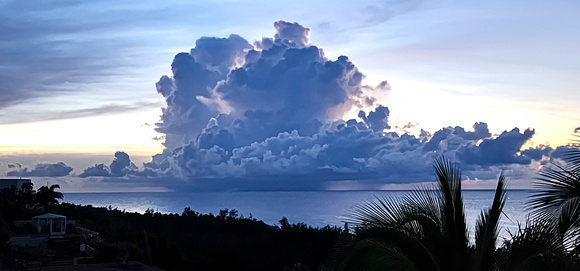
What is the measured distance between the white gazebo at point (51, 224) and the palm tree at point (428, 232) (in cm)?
3278

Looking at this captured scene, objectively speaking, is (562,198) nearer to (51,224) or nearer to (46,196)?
(51,224)

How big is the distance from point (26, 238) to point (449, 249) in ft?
107

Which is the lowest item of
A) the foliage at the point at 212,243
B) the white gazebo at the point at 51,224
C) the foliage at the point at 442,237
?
the foliage at the point at 212,243

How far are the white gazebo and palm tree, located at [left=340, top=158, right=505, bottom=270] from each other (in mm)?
32784

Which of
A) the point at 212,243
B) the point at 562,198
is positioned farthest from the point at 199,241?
the point at 562,198

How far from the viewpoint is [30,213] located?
5094 cm

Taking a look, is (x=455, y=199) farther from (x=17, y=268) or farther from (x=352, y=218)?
(x=17, y=268)

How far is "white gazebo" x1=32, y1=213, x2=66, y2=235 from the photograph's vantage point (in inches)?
1457

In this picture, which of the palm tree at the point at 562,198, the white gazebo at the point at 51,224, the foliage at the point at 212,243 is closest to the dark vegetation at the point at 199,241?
the foliage at the point at 212,243

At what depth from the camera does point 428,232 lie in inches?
296

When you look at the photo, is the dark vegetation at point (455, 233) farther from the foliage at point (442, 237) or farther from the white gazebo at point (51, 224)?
the white gazebo at point (51, 224)

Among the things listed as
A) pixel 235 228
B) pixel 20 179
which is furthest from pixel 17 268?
pixel 20 179

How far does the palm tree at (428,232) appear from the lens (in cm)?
738

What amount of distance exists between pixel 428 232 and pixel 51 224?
1314 inches
